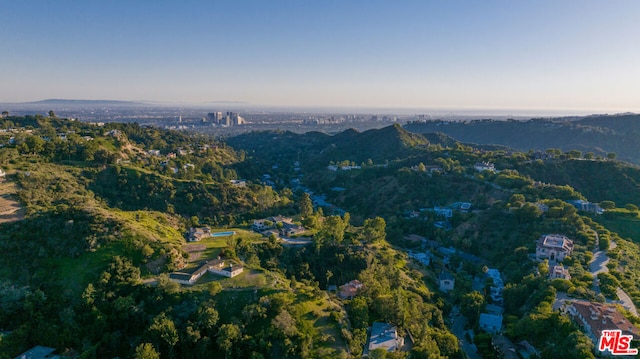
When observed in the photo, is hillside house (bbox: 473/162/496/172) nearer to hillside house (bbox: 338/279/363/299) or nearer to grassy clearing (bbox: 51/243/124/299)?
hillside house (bbox: 338/279/363/299)

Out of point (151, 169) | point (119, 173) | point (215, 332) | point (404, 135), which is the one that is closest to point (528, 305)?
point (215, 332)

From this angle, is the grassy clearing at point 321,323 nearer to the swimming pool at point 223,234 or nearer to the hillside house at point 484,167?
the swimming pool at point 223,234

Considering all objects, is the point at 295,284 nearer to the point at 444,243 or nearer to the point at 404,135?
the point at 444,243

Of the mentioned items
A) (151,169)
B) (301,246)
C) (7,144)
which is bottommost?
(301,246)

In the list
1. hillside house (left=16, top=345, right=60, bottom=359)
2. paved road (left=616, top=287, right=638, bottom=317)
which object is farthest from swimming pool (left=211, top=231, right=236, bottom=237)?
paved road (left=616, top=287, right=638, bottom=317)

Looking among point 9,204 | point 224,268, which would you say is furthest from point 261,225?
point 9,204

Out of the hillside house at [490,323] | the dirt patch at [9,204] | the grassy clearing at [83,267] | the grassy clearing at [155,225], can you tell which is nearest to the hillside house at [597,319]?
the hillside house at [490,323]
